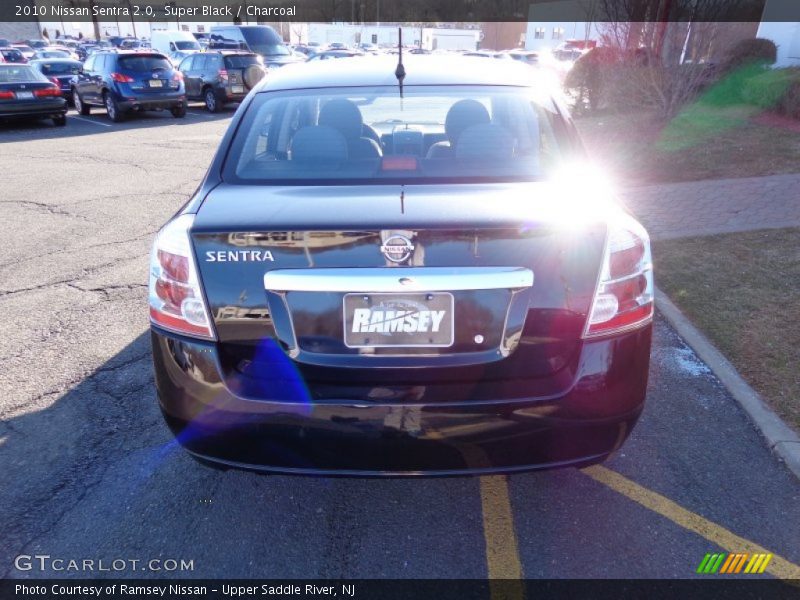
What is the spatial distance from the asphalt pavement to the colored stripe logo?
0.12 ft

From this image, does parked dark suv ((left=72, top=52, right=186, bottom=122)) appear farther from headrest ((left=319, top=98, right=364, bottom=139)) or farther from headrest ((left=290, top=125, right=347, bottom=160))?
headrest ((left=290, top=125, right=347, bottom=160))

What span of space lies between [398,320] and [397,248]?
24 cm

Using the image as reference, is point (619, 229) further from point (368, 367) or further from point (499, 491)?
point (499, 491)

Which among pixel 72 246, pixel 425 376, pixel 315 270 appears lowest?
pixel 72 246

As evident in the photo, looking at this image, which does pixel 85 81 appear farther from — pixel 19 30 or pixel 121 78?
pixel 19 30

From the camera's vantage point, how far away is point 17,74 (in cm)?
1498

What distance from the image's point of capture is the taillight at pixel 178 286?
83.7 inches

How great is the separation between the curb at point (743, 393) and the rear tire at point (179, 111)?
1617cm

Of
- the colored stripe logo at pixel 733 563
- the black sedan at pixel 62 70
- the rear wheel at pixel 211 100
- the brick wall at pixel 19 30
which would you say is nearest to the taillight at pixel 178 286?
the colored stripe logo at pixel 733 563

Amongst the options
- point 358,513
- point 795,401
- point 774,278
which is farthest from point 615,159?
point 358,513

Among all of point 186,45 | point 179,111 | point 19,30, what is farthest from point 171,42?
point 19,30
